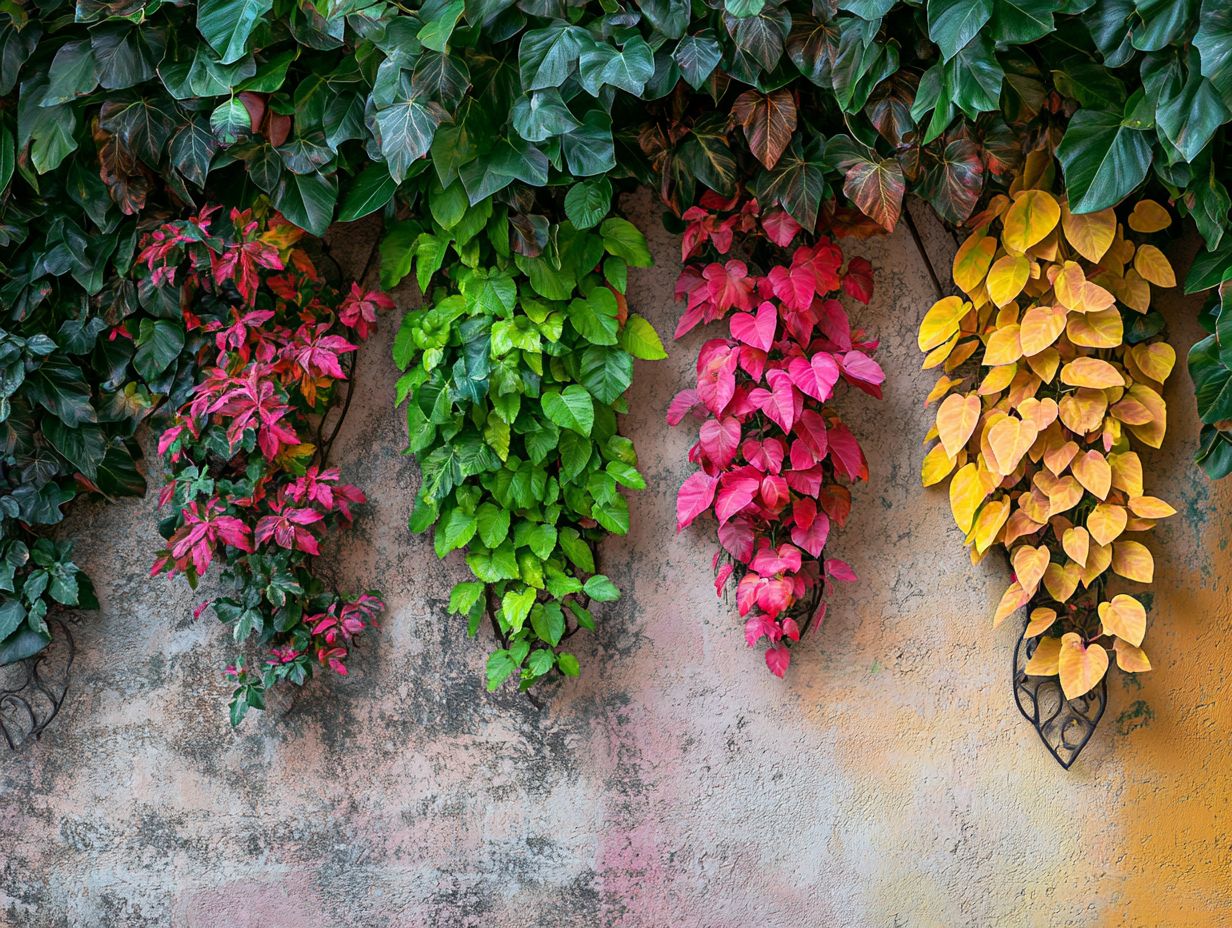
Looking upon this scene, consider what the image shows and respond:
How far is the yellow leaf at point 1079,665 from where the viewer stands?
6.72 ft

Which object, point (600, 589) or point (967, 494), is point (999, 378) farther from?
point (600, 589)

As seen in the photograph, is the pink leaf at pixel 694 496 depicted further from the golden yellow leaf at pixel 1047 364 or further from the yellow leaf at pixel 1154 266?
the yellow leaf at pixel 1154 266

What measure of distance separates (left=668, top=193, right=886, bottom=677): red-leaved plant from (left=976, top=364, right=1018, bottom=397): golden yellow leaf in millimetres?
215

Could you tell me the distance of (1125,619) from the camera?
2.04 m

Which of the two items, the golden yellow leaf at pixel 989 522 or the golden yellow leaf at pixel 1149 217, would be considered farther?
the golden yellow leaf at pixel 989 522

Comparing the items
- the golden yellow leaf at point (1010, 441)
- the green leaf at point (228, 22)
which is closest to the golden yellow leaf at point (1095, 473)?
the golden yellow leaf at point (1010, 441)

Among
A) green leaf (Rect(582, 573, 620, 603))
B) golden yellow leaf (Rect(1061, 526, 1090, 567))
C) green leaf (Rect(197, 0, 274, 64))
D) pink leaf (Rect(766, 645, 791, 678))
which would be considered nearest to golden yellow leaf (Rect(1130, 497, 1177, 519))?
golden yellow leaf (Rect(1061, 526, 1090, 567))

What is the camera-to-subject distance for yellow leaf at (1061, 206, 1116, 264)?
1.91 meters

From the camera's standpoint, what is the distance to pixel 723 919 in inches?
90.6

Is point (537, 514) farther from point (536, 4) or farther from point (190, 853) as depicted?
point (190, 853)

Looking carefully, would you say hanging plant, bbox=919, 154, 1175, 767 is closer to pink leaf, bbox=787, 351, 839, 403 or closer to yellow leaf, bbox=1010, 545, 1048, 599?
yellow leaf, bbox=1010, 545, 1048, 599

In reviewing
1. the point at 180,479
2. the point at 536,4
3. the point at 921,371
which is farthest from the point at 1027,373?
the point at 180,479

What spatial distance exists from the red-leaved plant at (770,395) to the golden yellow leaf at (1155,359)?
0.51 m

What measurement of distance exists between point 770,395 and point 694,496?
0.89 ft
